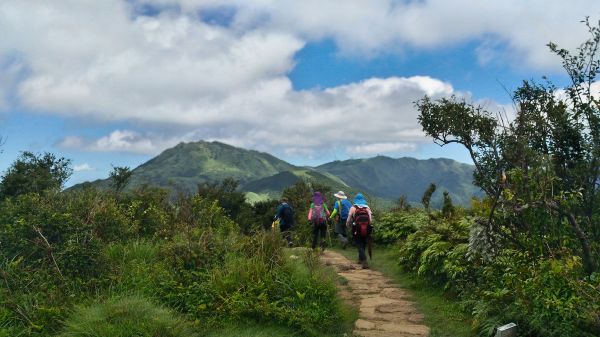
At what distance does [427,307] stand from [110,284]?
5787 millimetres

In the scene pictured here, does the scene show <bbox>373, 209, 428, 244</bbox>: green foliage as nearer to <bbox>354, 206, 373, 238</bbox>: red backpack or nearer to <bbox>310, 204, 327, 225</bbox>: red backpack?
<bbox>310, 204, 327, 225</bbox>: red backpack

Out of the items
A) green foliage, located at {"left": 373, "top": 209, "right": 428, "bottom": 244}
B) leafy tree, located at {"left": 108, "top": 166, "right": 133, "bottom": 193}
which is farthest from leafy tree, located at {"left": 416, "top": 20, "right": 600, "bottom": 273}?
leafy tree, located at {"left": 108, "top": 166, "right": 133, "bottom": 193}

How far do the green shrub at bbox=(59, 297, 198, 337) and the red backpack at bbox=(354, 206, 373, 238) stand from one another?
653 cm

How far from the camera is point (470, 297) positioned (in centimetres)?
800

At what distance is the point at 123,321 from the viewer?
6422 mm

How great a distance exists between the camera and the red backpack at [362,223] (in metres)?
12.6

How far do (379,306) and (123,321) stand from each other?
4.67 meters

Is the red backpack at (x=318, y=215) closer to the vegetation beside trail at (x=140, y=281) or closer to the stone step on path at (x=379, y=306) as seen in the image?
the stone step on path at (x=379, y=306)

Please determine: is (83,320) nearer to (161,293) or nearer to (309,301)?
(161,293)

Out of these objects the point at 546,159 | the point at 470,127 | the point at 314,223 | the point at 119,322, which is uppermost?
the point at 470,127

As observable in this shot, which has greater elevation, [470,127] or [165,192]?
[470,127]

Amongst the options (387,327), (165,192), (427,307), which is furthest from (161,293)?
(165,192)

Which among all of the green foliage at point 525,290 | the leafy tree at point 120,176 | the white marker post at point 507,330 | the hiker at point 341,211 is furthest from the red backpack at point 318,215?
the leafy tree at point 120,176

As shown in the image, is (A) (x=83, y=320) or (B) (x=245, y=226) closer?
(A) (x=83, y=320)
